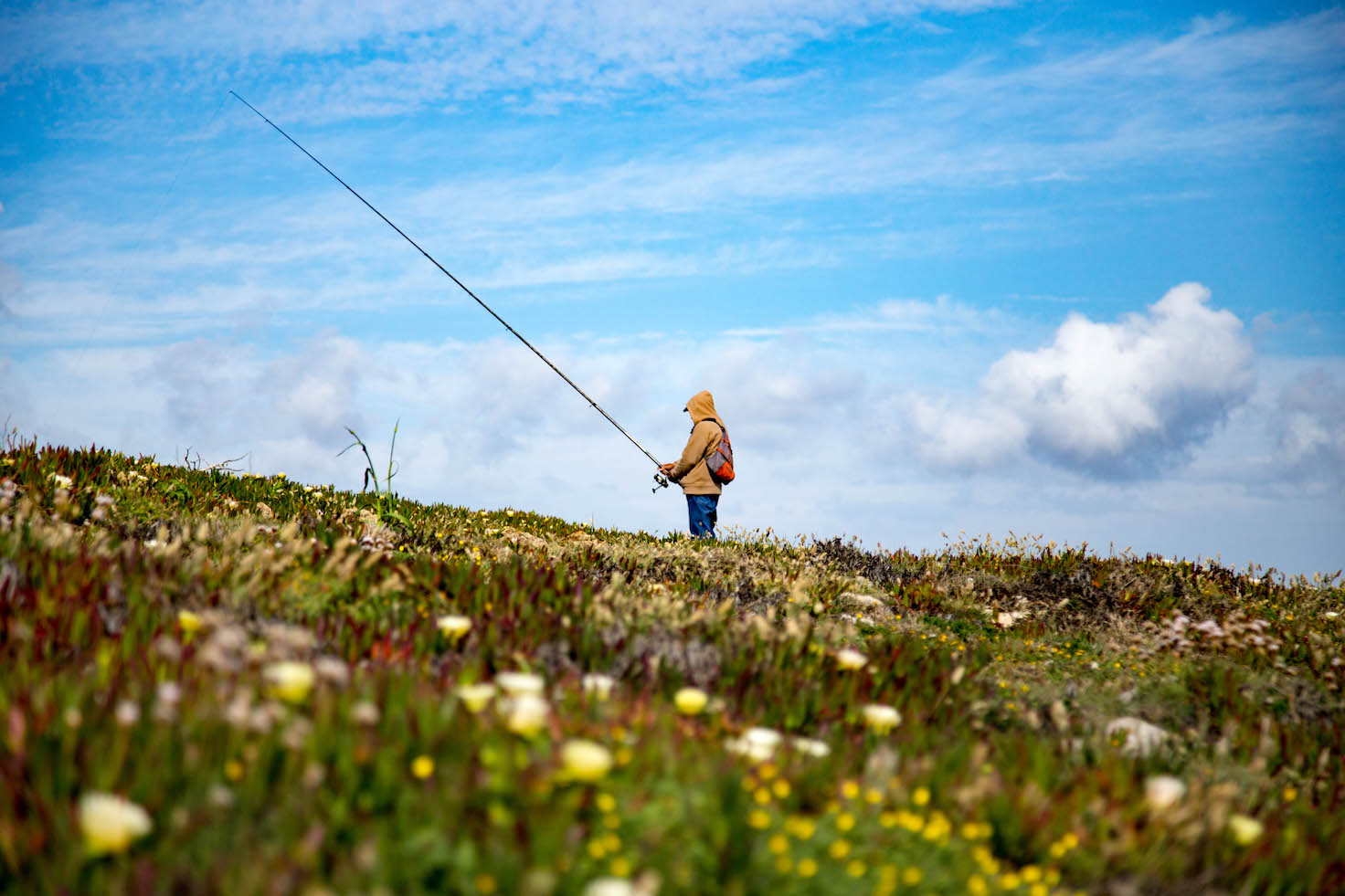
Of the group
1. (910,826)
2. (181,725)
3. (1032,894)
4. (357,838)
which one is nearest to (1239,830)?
(1032,894)

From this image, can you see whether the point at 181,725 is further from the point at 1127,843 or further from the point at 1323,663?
the point at 1323,663

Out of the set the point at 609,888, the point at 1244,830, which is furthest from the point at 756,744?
the point at 1244,830

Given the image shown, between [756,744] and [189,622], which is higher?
[189,622]

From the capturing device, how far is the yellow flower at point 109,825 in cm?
210

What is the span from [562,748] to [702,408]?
16493mm

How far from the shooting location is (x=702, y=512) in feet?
59.2

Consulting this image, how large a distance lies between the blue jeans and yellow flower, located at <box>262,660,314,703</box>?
49.9 ft

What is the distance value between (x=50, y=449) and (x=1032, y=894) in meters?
10.9

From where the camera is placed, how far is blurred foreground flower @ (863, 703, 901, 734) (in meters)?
3.82

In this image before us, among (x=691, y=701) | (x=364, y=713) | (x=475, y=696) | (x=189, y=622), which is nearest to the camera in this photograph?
(x=364, y=713)

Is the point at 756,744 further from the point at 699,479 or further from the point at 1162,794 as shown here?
the point at 699,479

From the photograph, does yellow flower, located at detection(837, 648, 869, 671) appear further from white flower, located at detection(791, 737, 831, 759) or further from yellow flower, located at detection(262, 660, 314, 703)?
yellow flower, located at detection(262, 660, 314, 703)

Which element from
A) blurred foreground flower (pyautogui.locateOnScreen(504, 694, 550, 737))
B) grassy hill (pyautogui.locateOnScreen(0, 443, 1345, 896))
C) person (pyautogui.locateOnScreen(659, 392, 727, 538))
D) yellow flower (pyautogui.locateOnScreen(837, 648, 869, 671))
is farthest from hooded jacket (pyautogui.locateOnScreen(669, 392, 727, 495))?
blurred foreground flower (pyautogui.locateOnScreen(504, 694, 550, 737))

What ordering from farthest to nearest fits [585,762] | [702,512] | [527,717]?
1. [702,512]
2. [527,717]
3. [585,762]
